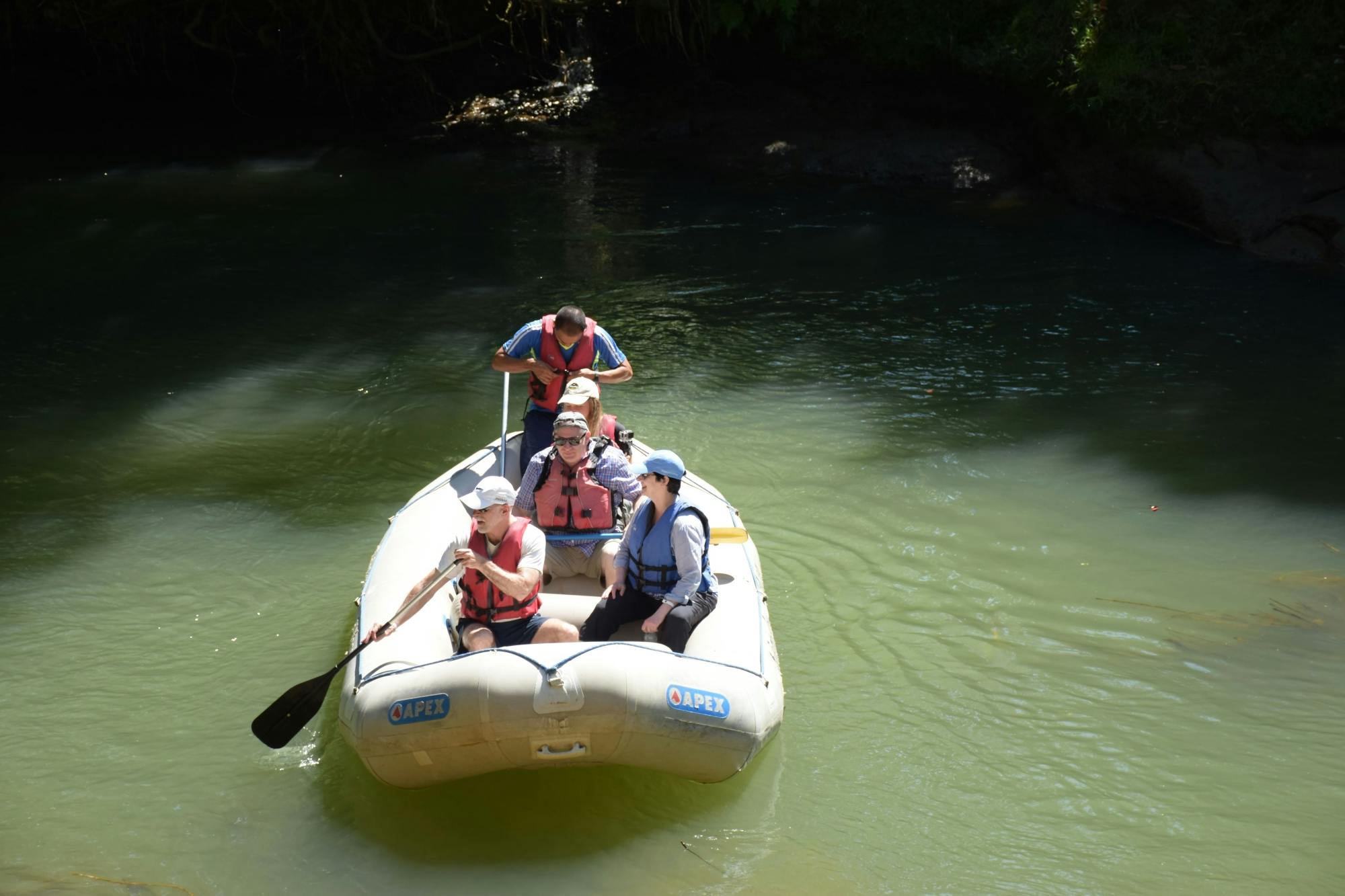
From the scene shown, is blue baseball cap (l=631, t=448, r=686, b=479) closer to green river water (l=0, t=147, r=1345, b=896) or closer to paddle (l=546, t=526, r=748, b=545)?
paddle (l=546, t=526, r=748, b=545)

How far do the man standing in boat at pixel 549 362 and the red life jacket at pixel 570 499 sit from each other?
1014 millimetres

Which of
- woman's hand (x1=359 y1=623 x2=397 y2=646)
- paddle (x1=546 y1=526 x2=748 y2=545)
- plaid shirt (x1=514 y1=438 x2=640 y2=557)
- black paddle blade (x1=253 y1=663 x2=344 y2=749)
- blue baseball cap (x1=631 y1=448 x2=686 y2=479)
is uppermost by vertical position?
blue baseball cap (x1=631 y1=448 x2=686 y2=479)

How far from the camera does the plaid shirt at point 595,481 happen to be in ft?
17.9

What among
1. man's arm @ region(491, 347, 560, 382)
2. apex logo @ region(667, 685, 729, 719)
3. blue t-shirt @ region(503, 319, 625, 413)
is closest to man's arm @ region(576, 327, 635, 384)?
blue t-shirt @ region(503, 319, 625, 413)

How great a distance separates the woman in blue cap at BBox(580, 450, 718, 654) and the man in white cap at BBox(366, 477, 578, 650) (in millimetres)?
266

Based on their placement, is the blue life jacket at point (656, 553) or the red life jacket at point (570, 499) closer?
the blue life jacket at point (656, 553)

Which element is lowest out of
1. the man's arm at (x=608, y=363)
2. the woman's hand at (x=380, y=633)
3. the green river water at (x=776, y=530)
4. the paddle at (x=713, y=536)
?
the green river water at (x=776, y=530)

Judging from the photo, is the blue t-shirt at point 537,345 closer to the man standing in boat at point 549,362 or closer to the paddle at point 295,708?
the man standing in boat at point 549,362

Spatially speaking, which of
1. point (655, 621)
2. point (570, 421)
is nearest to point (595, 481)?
point (570, 421)

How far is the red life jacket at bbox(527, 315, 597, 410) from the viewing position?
6566 millimetres

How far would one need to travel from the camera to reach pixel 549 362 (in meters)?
6.62

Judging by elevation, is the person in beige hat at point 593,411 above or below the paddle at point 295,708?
above

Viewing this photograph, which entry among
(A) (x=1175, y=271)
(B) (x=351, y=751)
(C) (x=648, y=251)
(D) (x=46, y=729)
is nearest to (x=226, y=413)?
(D) (x=46, y=729)

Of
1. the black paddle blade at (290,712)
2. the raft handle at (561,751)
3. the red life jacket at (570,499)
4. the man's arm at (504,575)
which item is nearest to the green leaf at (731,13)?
the red life jacket at (570,499)
